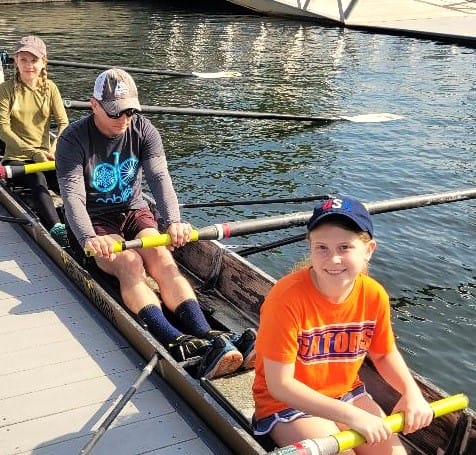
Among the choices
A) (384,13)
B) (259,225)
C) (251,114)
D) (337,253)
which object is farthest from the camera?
(384,13)

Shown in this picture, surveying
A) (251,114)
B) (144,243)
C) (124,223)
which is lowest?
(251,114)

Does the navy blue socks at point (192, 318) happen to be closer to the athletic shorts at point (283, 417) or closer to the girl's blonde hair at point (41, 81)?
the athletic shorts at point (283, 417)

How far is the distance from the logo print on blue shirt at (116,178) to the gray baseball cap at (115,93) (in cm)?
58

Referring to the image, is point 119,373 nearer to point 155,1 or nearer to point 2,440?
point 2,440

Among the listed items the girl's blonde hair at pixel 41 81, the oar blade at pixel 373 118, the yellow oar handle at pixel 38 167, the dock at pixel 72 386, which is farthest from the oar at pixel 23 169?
the oar blade at pixel 373 118

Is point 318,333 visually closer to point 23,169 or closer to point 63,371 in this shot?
point 63,371

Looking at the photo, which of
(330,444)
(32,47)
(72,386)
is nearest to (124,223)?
(72,386)

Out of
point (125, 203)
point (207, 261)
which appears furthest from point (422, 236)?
point (125, 203)

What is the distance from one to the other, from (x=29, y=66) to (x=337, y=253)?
17.7 ft

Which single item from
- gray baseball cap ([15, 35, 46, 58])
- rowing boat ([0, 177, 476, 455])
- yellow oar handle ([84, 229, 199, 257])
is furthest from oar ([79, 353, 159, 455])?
gray baseball cap ([15, 35, 46, 58])

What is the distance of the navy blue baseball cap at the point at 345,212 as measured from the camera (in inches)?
137

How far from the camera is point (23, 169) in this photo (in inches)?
305

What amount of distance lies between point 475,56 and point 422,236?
16.8 m

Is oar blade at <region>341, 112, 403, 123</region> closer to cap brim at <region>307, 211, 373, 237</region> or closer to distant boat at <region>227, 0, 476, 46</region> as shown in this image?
cap brim at <region>307, 211, 373, 237</region>
